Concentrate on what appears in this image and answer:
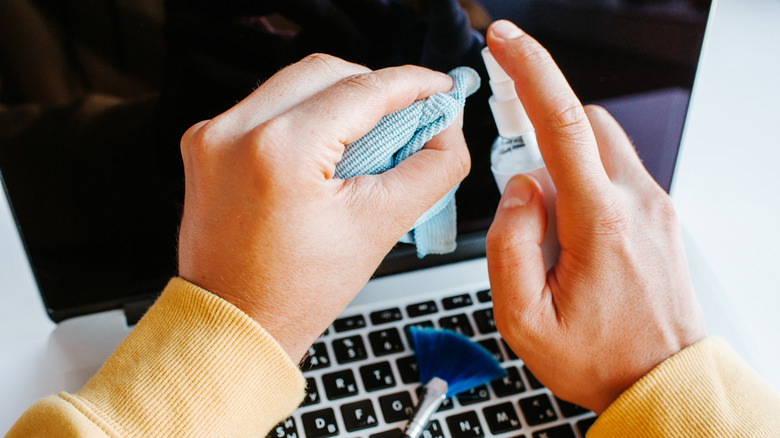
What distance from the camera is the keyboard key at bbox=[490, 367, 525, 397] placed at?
46cm

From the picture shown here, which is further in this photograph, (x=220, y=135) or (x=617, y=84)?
(x=617, y=84)

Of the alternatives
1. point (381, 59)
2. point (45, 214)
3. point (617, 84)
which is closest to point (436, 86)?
point (381, 59)

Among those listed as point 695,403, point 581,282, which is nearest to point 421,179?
point 581,282

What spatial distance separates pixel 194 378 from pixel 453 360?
210 millimetres

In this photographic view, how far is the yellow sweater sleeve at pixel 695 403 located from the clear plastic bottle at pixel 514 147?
4.5 inches

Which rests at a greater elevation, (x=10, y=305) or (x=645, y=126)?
(x=645, y=126)

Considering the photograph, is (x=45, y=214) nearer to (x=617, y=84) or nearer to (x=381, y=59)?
(x=381, y=59)

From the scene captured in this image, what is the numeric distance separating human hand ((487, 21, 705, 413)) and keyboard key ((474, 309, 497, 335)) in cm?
7

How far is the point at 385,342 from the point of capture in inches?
19.1

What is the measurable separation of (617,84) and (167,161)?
392 millimetres

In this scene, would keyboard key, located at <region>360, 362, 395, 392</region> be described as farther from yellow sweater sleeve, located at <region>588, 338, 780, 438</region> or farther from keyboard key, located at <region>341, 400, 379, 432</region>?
yellow sweater sleeve, located at <region>588, 338, 780, 438</region>

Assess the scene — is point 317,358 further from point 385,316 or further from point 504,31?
point 504,31

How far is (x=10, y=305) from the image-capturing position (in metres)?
0.49

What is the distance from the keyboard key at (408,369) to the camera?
463 mm
